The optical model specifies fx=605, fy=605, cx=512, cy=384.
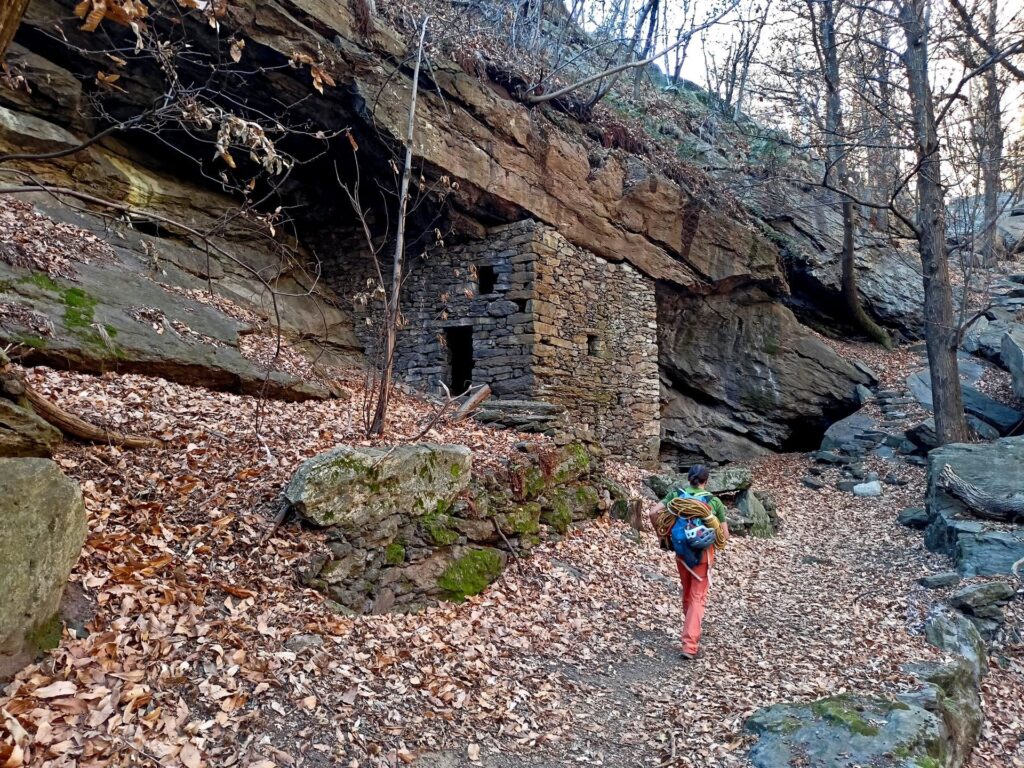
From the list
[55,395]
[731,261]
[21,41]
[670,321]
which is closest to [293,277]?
[21,41]

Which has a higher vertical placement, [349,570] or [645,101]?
[645,101]

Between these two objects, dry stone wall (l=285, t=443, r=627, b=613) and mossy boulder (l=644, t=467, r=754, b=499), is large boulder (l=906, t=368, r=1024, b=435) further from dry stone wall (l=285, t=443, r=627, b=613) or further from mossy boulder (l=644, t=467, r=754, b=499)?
dry stone wall (l=285, t=443, r=627, b=613)

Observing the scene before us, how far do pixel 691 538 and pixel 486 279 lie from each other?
24.9 feet

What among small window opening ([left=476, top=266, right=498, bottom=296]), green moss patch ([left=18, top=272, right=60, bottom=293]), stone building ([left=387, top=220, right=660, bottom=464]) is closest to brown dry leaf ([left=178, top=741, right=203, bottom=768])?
green moss patch ([left=18, top=272, right=60, bottom=293])

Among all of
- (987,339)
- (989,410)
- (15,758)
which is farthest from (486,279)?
(987,339)

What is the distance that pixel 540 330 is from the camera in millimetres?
10672

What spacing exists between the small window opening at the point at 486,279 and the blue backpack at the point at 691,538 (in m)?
7.22

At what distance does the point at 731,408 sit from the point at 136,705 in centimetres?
1398

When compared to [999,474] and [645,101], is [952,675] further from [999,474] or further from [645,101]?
[645,101]

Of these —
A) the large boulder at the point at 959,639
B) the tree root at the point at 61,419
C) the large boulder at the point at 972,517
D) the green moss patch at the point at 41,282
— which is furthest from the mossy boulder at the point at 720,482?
the green moss patch at the point at 41,282

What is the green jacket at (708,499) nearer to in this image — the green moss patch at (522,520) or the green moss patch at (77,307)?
the green moss patch at (522,520)

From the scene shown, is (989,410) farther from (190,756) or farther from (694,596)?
(190,756)

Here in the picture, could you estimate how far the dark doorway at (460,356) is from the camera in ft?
38.0

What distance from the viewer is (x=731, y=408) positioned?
1480cm
